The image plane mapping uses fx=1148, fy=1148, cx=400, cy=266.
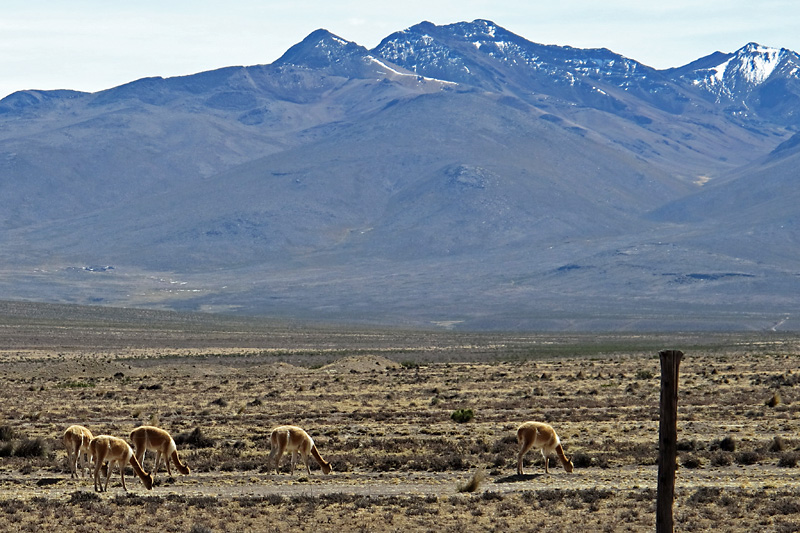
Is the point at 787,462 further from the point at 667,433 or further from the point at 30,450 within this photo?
the point at 30,450

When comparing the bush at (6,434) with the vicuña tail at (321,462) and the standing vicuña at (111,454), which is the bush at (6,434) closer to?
the standing vicuña at (111,454)

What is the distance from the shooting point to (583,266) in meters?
174

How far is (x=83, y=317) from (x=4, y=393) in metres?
72.3

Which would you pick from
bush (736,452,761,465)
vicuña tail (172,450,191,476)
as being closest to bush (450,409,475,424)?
bush (736,452,761,465)

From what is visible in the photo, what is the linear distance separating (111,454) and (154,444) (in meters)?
1.20

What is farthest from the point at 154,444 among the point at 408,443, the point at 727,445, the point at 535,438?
the point at 727,445

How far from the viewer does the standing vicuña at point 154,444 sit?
17.6 m

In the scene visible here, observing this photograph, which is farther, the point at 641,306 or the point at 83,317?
the point at 641,306

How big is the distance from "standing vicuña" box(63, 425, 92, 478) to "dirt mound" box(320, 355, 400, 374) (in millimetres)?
27887

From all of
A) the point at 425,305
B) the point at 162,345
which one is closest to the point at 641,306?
the point at 425,305

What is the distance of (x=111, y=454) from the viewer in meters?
16.6

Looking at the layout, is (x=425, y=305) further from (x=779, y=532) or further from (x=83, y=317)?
(x=779, y=532)

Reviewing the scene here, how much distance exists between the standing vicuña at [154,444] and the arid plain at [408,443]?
0.30 m

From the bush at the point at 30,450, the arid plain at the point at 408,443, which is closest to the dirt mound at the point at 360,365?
the arid plain at the point at 408,443
